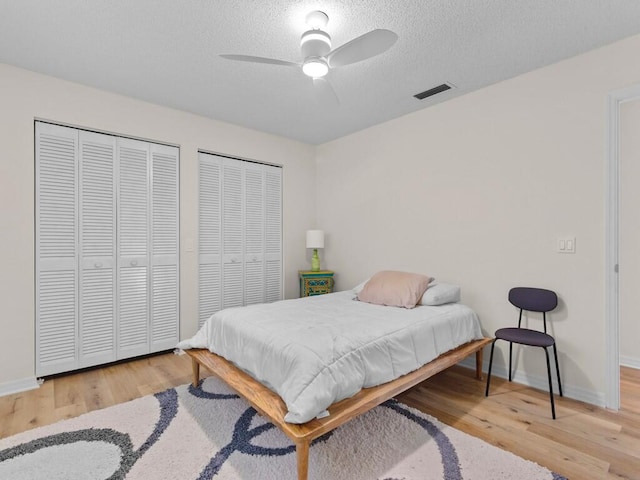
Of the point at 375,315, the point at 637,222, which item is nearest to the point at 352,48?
the point at 375,315

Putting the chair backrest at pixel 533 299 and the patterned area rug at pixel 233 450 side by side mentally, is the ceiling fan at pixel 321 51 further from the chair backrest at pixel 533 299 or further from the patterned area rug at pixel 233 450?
the patterned area rug at pixel 233 450

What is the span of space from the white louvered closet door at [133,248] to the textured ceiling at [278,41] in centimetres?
64

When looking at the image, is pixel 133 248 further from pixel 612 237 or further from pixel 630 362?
pixel 630 362

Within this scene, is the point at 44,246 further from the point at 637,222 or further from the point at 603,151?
the point at 637,222

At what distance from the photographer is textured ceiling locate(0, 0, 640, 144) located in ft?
6.38

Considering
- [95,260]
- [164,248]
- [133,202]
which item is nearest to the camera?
[95,260]

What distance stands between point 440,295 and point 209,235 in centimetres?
254

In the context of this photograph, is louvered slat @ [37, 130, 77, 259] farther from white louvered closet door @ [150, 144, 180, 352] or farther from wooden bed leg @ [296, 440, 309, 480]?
wooden bed leg @ [296, 440, 309, 480]

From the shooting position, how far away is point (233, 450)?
6.00 ft

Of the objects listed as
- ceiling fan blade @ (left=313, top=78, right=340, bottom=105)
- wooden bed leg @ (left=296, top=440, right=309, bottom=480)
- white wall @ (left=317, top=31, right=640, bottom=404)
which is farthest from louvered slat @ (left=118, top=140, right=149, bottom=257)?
wooden bed leg @ (left=296, top=440, right=309, bottom=480)

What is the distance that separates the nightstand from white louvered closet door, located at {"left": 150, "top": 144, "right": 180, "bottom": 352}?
1.49 metres

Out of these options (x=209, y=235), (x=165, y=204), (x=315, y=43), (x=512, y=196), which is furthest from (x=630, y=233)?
(x=165, y=204)

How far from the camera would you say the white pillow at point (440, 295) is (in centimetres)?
282

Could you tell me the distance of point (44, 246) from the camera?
2.77 metres
